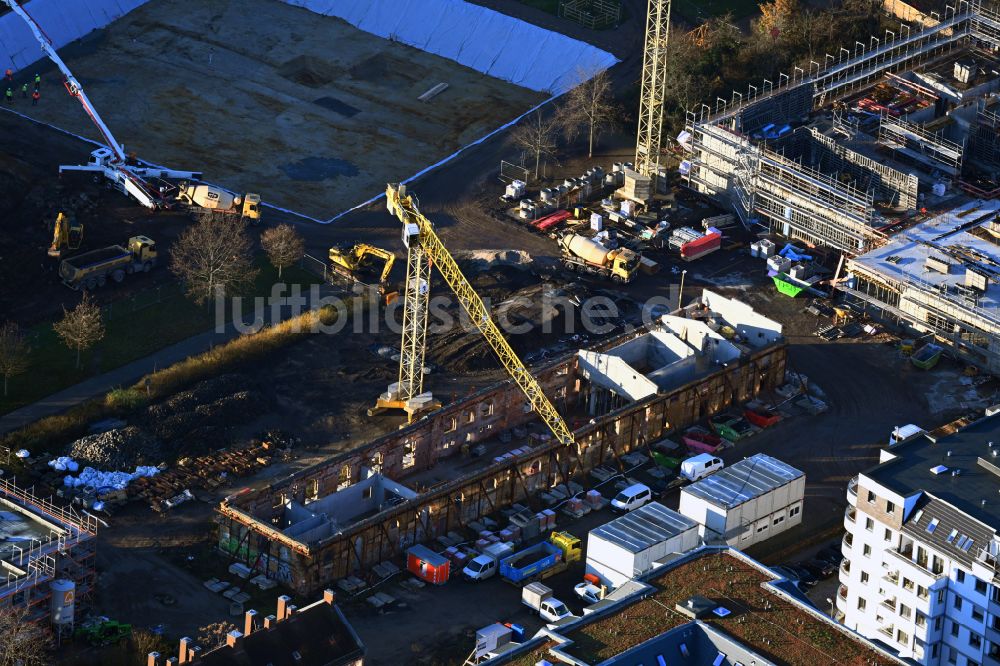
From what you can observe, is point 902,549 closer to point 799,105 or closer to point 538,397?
point 538,397

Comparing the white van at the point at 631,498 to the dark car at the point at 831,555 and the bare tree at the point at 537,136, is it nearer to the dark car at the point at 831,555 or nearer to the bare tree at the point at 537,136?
the dark car at the point at 831,555

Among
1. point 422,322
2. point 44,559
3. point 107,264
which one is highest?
point 422,322

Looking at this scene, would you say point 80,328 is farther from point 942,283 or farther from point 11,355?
point 942,283

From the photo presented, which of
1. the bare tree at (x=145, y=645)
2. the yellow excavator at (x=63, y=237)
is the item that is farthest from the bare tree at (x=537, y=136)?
the bare tree at (x=145, y=645)

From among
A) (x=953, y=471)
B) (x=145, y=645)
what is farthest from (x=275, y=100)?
(x=953, y=471)

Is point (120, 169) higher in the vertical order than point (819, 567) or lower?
higher

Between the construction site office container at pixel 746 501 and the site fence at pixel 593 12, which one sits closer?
the construction site office container at pixel 746 501
